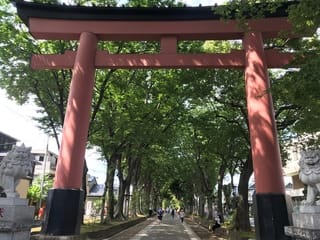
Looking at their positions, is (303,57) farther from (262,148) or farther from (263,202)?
(263,202)

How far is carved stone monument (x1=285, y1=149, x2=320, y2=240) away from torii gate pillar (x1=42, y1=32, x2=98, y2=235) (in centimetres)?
600

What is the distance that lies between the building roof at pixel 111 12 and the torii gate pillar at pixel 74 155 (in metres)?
0.79

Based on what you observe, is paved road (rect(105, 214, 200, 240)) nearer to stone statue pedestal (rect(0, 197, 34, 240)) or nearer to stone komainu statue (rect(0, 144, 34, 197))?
stone statue pedestal (rect(0, 197, 34, 240))

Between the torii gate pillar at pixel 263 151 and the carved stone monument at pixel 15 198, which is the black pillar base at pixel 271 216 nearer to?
the torii gate pillar at pixel 263 151

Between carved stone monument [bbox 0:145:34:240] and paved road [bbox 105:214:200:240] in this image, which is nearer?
carved stone monument [bbox 0:145:34:240]

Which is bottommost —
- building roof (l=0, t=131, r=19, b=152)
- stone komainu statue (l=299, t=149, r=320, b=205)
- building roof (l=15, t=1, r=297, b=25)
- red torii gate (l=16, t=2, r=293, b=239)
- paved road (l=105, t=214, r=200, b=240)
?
paved road (l=105, t=214, r=200, b=240)

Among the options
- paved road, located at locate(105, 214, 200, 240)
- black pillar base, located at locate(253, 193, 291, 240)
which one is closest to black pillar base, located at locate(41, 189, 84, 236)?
black pillar base, located at locate(253, 193, 291, 240)

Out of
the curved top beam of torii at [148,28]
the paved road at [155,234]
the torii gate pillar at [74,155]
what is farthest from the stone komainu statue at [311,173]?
the paved road at [155,234]

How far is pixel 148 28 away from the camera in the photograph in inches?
437

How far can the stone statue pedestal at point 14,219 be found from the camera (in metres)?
7.16

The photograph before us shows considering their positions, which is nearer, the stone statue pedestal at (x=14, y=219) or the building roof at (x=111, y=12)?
the stone statue pedestal at (x=14, y=219)

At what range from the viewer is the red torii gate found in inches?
380

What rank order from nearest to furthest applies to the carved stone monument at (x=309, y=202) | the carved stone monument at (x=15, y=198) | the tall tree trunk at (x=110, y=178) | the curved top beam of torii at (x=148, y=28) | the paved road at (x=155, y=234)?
the carved stone monument at (x=309, y=202), the carved stone monument at (x=15, y=198), the curved top beam of torii at (x=148, y=28), the paved road at (x=155, y=234), the tall tree trunk at (x=110, y=178)

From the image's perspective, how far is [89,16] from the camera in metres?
11.1
